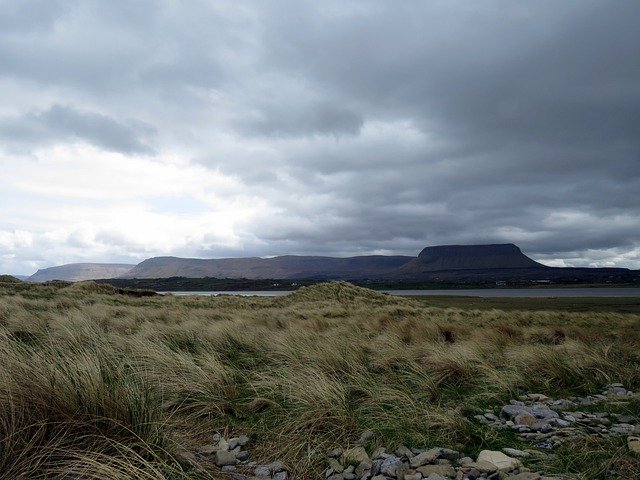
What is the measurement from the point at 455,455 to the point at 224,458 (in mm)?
2010

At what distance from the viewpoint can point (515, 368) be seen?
23.9ft

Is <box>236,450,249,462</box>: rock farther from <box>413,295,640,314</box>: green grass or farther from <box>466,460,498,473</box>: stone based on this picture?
<box>413,295,640,314</box>: green grass

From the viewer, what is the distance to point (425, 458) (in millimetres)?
3566

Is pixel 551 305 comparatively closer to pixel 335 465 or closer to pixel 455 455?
pixel 455 455

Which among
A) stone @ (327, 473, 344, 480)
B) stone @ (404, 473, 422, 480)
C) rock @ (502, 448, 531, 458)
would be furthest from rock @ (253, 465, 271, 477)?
rock @ (502, 448, 531, 458)

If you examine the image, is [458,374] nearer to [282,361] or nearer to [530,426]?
[530,426]

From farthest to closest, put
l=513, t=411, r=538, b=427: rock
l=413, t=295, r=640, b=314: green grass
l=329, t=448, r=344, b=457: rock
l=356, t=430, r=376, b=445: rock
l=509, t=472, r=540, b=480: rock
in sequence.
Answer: l=413, t=295, r=640, b=314: green grass
l=513, t=411, r=538, b=427: rock
l=356, t=430, r=376, b=445: rock
l=329, t=448, r=344, b=457: rock
l=509, t=472, r=540, b=480: rock

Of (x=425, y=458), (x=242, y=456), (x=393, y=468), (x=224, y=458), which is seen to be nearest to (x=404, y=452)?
(x=425, y=458)

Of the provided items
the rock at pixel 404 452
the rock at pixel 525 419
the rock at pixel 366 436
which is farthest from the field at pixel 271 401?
the rock at pixel 525 419

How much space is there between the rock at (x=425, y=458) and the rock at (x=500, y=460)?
347 mm

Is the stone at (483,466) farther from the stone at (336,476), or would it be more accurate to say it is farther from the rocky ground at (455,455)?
the stone at (336,476)

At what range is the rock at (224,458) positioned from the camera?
12.1 ft

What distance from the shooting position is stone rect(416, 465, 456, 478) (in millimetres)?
3330

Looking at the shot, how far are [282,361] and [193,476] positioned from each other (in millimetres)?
4341
